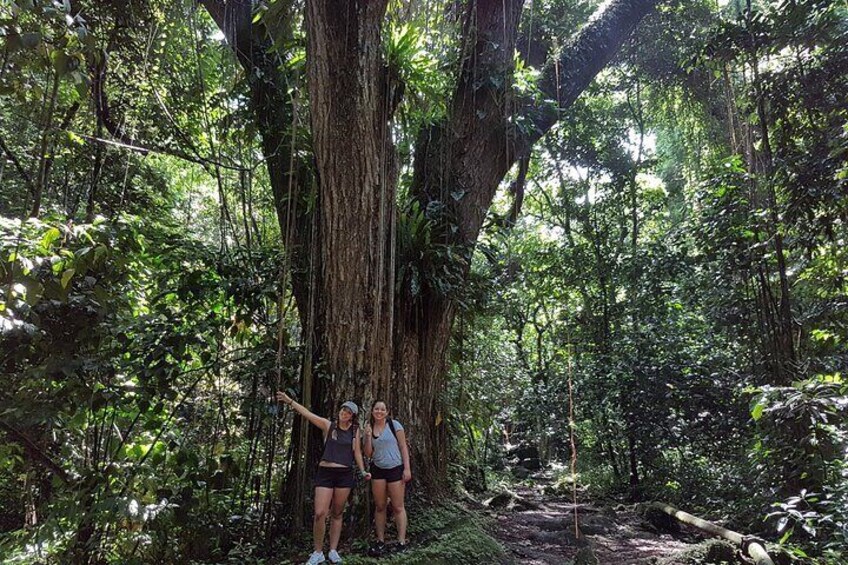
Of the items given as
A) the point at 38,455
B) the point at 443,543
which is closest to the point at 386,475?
the point at 443,543

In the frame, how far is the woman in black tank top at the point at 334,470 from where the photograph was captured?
4211 millimetres

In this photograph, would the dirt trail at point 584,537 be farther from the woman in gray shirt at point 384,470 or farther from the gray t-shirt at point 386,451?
the gray t-shirt at point 386,451

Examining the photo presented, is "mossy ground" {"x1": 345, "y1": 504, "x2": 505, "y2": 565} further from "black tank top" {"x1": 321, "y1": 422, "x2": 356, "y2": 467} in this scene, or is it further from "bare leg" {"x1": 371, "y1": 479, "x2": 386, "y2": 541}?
"black tank top" {"x1": 321, "y1": 422, "x2": 356, "y2": 467}

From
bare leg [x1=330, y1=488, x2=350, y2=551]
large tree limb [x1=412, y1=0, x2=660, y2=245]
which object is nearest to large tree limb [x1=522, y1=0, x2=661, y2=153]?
large tree limb [x1=412, y1=0, x2=660, y2=245]

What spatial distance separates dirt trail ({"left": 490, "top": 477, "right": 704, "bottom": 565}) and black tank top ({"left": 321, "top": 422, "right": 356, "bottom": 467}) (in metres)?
2.31

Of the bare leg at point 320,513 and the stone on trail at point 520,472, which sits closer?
the bare leg at point 320,513

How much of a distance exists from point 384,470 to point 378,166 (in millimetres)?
2739

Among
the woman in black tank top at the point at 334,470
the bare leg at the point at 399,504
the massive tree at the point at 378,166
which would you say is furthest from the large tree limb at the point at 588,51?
the bare leg at the point at 399,504

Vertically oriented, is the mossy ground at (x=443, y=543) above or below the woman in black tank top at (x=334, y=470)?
below

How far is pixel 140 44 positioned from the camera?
601 cm

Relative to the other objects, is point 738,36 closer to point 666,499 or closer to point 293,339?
point 293,339

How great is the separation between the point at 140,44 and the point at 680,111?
1027 cm

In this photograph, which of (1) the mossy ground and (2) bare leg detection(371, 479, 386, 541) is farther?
(2) bare leg detection(371, 479, 386, 541)

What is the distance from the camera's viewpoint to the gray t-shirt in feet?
15.3
